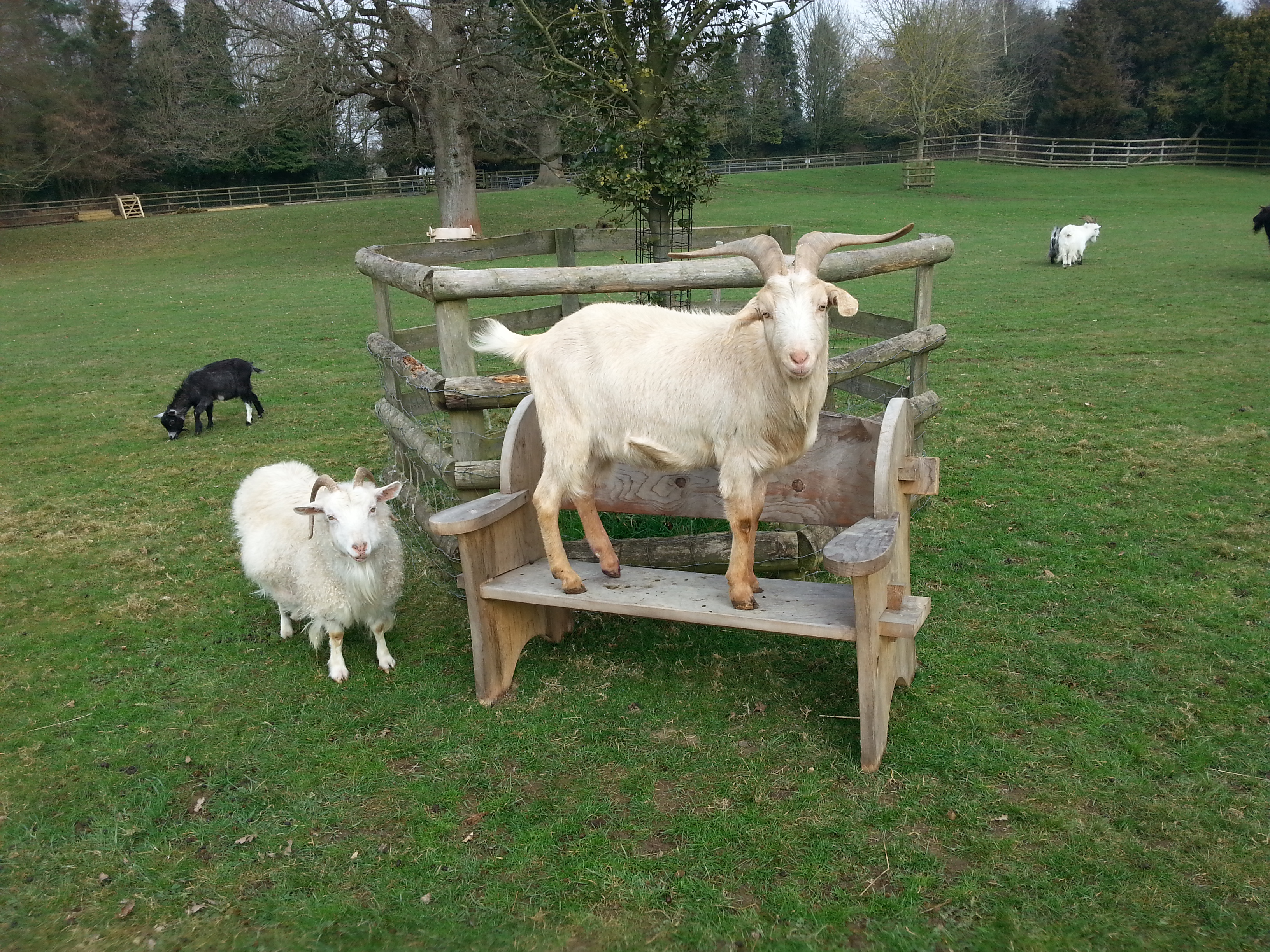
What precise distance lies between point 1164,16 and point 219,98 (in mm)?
48988

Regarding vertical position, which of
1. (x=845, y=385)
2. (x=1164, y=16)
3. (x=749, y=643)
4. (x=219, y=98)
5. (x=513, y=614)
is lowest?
(x=749, y=643)

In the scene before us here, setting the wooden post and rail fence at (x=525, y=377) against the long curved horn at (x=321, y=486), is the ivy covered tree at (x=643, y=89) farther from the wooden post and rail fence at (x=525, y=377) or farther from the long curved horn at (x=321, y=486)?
the long curved horn at (x=321, y=486)

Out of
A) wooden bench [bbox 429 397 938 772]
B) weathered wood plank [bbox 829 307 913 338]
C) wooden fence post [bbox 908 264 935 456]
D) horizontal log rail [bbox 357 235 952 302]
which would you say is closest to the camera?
wooden bench [bbox 429 397 938 772]

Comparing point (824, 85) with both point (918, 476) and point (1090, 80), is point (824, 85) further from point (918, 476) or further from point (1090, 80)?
point (918, 476)

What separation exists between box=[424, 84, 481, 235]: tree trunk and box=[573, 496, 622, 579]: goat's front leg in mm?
23766

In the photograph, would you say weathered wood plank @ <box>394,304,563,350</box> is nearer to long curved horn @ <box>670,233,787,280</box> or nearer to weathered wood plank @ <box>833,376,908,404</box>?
weathered wood plank @ <box>833,376,908,404</box>

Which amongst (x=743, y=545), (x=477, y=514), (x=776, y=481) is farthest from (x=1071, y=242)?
(x=477, y=514)

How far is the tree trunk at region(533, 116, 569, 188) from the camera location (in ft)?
78.7

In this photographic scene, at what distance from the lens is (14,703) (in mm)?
4840

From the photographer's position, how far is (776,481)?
4.89 meters

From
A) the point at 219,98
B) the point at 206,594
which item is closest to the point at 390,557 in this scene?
the point at 206,594

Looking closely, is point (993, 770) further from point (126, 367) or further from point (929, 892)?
point (126, 367)

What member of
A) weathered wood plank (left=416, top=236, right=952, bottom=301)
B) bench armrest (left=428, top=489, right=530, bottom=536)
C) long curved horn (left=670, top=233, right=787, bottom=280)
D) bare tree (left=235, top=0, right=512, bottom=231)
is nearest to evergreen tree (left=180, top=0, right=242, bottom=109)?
bare tree (left=235, top=0, right=512, bottom=231)

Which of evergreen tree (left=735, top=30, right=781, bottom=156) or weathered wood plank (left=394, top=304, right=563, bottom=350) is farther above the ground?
evergreen tree (left=735, top=30, right=781, bottom=156)
